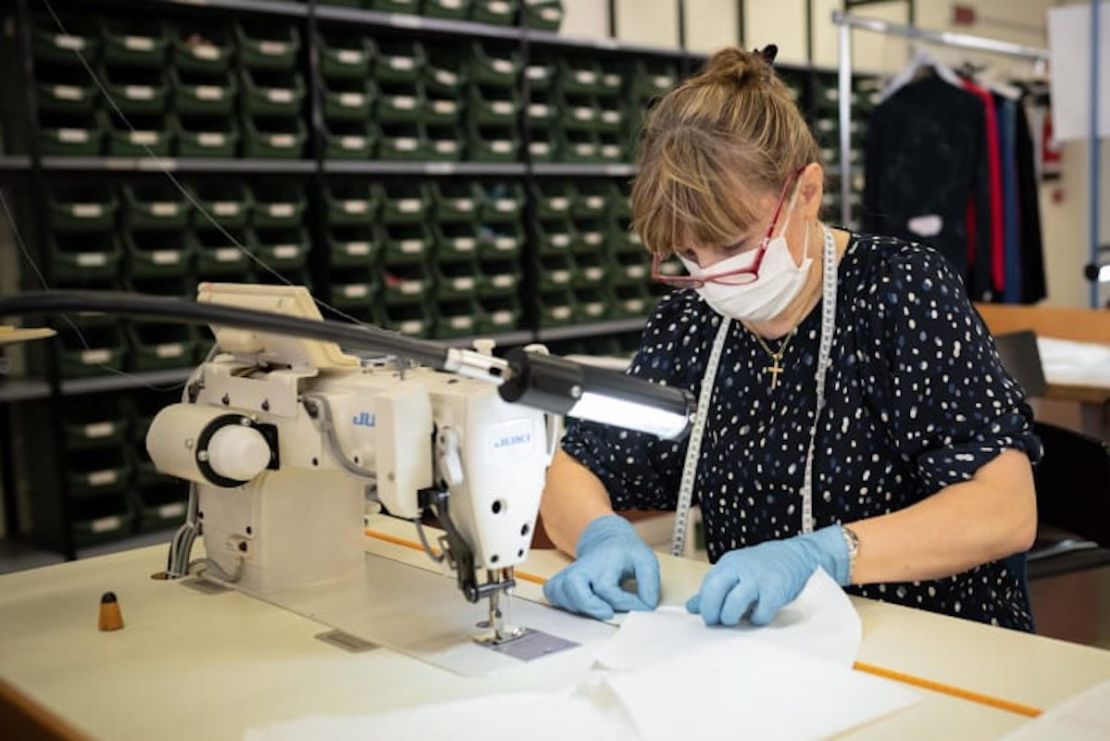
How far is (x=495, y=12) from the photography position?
411 cm

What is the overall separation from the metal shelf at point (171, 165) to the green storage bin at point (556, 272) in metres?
1.02

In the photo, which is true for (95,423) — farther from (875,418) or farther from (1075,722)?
(1075,722)

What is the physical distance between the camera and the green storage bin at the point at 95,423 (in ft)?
10.8

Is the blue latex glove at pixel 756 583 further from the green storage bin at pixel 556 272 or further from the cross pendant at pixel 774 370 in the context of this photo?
the green storage bin at pixel 556 272

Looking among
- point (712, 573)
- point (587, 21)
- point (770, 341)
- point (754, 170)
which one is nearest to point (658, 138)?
point (754, 170)

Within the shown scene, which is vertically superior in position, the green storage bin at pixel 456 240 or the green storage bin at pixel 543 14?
the green storage bin at pixel 543 14

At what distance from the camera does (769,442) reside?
1557 mm

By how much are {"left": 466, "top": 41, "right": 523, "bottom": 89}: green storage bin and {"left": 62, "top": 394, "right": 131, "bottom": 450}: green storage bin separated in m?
1.64

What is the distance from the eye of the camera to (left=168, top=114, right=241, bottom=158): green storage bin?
11.1 ft

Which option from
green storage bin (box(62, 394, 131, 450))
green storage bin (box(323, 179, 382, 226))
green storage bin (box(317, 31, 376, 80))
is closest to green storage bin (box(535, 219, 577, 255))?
green storage bin (box(323, 179, 382, 226))

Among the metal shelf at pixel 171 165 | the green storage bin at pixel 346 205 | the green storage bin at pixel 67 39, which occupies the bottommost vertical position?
the green storage bin at pixel 346 205

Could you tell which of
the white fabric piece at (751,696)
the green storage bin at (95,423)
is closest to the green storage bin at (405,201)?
the green storage bin at (95,423)

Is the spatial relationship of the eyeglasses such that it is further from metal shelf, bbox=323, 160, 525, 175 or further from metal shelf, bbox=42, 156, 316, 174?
metal shelf, bbox=323, 160, 525, 175

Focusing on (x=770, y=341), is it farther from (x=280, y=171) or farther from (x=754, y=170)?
(x=280, y=171)
